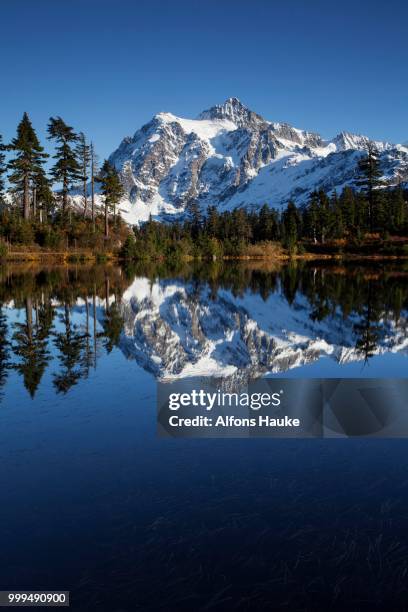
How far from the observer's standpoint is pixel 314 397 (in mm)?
9234

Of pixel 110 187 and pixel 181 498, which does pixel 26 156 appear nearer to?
pixel 110 187

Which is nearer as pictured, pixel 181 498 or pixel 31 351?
pixel 181 498

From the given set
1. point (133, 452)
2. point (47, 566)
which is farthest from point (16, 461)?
point (47, 566)

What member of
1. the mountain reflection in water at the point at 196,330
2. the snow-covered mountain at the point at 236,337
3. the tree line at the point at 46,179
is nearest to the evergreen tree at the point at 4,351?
the mountain reflection in water at the point at 196,330

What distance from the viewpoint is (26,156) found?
58.7 metres

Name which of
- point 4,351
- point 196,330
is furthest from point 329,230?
point 4,351

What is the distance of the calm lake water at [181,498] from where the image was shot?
443cm

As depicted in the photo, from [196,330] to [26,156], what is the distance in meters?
49.4

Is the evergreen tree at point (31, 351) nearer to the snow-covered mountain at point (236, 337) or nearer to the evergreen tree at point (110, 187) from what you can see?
the snow-covered mountain at point (236, 337)

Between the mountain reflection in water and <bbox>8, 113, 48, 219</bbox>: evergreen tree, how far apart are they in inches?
1277

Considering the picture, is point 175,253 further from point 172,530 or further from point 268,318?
point 172,530

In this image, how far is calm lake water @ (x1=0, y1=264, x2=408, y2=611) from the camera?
4.43 meters

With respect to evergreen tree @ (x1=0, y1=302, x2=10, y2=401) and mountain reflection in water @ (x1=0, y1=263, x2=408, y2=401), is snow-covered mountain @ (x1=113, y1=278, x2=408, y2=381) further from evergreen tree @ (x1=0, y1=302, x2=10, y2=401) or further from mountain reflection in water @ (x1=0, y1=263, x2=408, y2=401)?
evergreen tree @ (x1=0, y1=302, x2=10, y2=401)

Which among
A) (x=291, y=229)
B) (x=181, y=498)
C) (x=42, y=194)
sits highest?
(x=42, y=194)
